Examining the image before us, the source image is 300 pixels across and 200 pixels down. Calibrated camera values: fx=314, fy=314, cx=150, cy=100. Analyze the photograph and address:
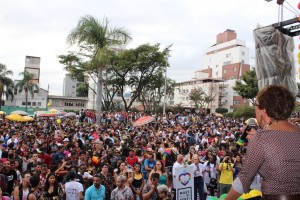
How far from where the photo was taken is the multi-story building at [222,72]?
220 ft

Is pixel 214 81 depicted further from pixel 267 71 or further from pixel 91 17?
pixel 267 71

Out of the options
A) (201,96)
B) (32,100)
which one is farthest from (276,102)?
(32,100)

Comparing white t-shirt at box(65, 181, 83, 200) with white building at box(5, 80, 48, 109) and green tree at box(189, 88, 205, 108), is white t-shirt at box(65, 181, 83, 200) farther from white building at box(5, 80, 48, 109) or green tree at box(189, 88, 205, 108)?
white building at box(5, 80, 48, 109)

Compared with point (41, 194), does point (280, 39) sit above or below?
above

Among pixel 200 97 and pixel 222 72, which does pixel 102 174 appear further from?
pixel 222 72

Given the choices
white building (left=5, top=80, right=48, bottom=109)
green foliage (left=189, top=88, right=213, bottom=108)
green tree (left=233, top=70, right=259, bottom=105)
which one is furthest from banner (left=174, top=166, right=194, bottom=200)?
white building (left=5, top=80, right=48, bottom=109)

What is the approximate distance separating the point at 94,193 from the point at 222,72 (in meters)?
71.2

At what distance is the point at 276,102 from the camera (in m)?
1.68

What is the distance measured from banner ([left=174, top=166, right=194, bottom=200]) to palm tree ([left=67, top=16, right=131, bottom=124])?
10.5m

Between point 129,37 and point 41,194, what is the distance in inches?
507

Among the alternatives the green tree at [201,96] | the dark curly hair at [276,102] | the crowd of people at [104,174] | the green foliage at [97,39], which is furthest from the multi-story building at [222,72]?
the dark curly hair at [276,102]

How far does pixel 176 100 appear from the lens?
270ft

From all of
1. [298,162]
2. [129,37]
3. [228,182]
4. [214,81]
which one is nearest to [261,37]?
[298,162]

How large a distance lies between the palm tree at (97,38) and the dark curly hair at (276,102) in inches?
616
